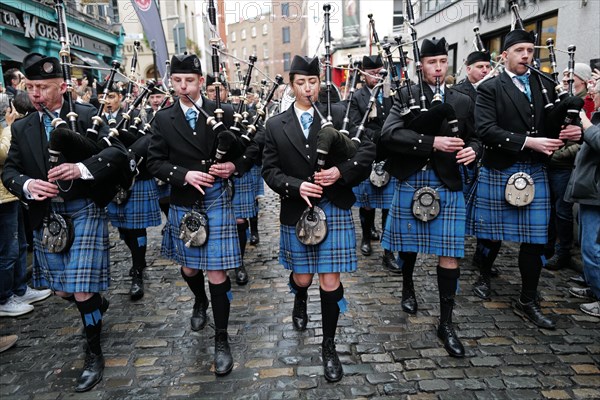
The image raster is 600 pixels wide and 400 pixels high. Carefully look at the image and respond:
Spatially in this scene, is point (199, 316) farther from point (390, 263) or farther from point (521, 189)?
point (521, 189)

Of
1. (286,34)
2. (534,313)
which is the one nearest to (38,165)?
(534,313)

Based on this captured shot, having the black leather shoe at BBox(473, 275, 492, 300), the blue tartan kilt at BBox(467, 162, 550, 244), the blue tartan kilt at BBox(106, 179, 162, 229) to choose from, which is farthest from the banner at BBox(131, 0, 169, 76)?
the black leather shoe at BBox(473, 275, 492, 300)

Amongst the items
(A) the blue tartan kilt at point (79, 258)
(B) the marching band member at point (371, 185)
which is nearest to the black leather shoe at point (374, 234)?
(B) the marching band member at point (371, 185)

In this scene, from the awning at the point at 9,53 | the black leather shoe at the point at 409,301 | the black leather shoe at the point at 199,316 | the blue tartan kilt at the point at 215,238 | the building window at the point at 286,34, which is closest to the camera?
the blue tartan kilt at the point at 215,238

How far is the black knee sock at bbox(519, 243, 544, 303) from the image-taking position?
11.5 feet

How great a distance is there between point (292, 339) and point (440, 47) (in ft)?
7.83

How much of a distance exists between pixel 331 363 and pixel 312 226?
2.91ft

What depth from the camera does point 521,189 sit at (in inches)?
135

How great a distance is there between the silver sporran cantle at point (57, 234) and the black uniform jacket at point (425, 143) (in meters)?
2.25

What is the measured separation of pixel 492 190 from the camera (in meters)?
3.62

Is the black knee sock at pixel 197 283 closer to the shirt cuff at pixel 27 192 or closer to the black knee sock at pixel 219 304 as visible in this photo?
the black knee sock at pixel 219 304

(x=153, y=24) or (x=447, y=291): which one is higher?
(x=153, y=24)

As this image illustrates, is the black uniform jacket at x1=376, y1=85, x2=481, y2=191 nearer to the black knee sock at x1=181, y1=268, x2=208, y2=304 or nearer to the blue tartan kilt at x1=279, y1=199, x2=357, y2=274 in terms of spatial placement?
the blue tartan kilt at x1=279, y1=199, x2=357, y2=274

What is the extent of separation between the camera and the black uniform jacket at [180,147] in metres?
3.13
